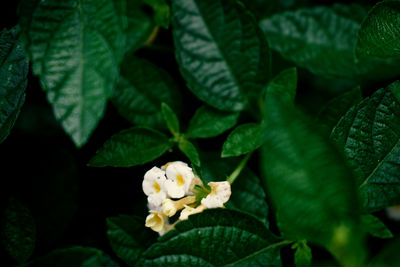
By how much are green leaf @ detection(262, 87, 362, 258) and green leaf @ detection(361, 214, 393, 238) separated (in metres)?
0.29

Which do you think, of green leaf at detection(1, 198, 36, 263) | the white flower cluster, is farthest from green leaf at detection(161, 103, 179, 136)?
green leaf at detection(1, 198, 36, 263)

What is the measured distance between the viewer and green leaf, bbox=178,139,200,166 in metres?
1.14

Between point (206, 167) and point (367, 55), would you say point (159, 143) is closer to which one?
point (206, 167)

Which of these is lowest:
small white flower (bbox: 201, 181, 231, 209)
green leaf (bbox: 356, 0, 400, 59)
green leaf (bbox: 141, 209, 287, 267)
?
green leaf (bbox: 141, 209, 287, 267)

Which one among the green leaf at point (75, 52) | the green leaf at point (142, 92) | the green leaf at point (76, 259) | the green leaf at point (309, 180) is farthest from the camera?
the green leaf at point (142, 92)


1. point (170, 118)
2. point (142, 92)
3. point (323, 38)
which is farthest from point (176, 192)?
point (323, 38)

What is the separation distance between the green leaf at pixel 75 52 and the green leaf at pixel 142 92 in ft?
0.93

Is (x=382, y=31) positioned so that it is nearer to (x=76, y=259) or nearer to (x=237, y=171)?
(x=237, y=171)

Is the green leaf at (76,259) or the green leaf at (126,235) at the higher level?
the green leaf at (126,235)

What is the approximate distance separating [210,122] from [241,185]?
220 mm

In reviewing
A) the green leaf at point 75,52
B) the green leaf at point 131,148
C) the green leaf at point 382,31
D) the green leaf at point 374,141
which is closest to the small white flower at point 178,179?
the green leaf at point 131,148

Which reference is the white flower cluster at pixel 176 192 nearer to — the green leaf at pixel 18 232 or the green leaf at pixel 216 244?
the green leaf at pixel 216 244

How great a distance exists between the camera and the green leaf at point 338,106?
1135 mm

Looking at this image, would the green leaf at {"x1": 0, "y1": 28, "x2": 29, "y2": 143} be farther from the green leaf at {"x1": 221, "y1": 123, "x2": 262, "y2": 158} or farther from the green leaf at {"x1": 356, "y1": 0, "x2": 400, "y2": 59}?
the green leaf at {"x1": 356, "y1": 0, "x2": 400, "y2": 59}
